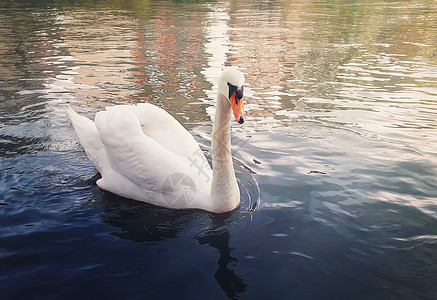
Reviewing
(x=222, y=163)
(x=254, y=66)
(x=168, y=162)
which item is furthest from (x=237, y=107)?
(x=254, y=66)

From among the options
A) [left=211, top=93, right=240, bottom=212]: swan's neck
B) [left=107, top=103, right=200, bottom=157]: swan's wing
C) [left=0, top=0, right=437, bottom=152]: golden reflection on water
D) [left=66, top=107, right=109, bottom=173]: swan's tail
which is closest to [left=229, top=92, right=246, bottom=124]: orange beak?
[left=211, top=93, right=240, bottom=212]: swan's neck

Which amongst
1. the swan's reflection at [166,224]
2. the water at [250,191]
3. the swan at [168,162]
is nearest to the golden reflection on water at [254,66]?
the water at [250,191]

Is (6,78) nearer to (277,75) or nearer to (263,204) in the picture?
A: (277,75)

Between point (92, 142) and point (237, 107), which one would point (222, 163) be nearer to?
point (237, 107)

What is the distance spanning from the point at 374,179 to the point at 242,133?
319 centimetres

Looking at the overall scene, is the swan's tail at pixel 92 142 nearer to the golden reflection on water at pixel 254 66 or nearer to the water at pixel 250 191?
the water at pixel 250 191

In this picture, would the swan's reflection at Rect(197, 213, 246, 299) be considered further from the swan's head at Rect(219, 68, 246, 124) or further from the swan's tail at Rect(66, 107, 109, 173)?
the swan's tail at Rect(66, 107, 109, 173)

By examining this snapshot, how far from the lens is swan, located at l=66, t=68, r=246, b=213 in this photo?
572 centimetres

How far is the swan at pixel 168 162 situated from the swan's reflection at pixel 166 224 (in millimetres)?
114

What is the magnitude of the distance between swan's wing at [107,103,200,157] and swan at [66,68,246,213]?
0.02 meters

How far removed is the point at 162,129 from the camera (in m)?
6.95

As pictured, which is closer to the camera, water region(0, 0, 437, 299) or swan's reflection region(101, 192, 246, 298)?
water region(0, 0, 437, 299)

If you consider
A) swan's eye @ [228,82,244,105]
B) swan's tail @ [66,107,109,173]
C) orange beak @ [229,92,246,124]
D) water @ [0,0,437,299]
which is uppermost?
swan's eye @ [228,82,244,105]

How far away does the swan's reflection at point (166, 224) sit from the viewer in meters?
5.41
